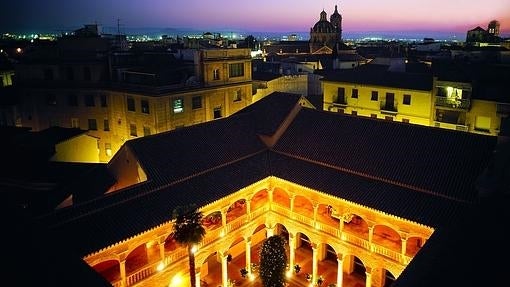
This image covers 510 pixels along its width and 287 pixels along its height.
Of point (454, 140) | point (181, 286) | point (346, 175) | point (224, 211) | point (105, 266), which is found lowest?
point (181, 286)

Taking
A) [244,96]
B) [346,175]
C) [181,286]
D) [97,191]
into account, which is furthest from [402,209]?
[244,96]

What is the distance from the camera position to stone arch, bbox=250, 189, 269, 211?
40334 millimetres

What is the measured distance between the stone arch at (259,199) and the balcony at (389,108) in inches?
1010

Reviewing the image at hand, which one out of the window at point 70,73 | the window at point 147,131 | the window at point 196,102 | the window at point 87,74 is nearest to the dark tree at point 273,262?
the window at point 147,131

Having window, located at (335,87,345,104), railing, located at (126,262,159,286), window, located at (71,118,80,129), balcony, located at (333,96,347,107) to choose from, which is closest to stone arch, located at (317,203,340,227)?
railing, located at (126,262,159,286)

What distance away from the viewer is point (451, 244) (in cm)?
2419

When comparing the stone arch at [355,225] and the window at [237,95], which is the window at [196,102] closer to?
the window at [237,95]

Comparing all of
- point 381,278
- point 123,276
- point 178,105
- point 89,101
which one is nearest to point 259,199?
point 381,278

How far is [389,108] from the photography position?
59.1 m

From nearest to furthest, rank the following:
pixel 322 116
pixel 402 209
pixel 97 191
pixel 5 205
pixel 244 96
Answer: pixel 5 205 < pixel 402 209 < pixel 97 191 < pixel 322 116 < pixel 244 96

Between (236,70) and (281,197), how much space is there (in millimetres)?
26936

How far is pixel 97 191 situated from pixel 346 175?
21.8m

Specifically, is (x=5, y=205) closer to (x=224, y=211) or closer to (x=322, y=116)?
(x=224, y=211)

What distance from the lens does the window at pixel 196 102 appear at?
57781 millimetres
